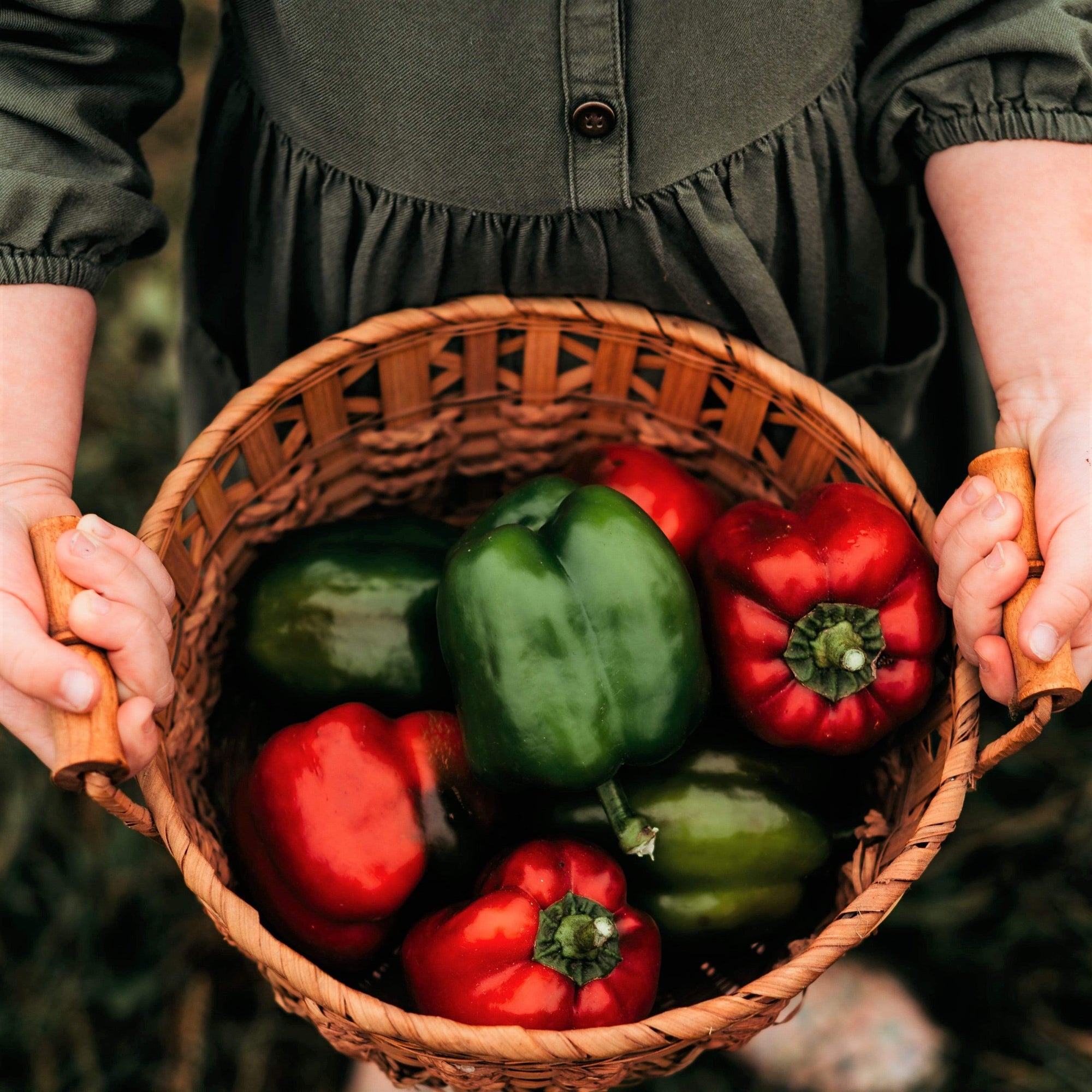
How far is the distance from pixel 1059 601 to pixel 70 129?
996 mm

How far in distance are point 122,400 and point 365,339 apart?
1.29 meters

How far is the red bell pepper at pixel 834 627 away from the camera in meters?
1.08

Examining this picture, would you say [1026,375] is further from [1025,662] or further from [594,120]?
[594,120]

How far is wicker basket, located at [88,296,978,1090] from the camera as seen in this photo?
2.95 feet

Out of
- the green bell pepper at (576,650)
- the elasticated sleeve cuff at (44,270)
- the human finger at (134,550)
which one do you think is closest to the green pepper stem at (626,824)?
the green bell pepper at (576,650)

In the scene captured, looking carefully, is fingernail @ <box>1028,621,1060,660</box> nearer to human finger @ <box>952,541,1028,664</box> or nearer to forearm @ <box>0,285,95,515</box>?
human finger @ <box>952,541,1028,664</box>

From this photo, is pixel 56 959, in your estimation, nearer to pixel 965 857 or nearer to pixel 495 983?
pixel 495 983

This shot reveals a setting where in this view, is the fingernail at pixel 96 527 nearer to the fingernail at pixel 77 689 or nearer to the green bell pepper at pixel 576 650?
the fingernail at pixel 77 689

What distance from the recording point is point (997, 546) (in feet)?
3.05

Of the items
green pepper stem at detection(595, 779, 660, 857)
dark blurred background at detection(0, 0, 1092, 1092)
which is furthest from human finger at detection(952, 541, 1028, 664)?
dark blurred background at detection(0, 0, 1092, 1092)

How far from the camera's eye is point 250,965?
1736mm

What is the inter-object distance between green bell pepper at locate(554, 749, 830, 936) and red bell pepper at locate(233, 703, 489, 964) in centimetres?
14

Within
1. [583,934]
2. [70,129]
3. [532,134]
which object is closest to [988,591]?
[583,934]

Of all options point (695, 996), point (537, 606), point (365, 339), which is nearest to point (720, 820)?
point (695, 996)
